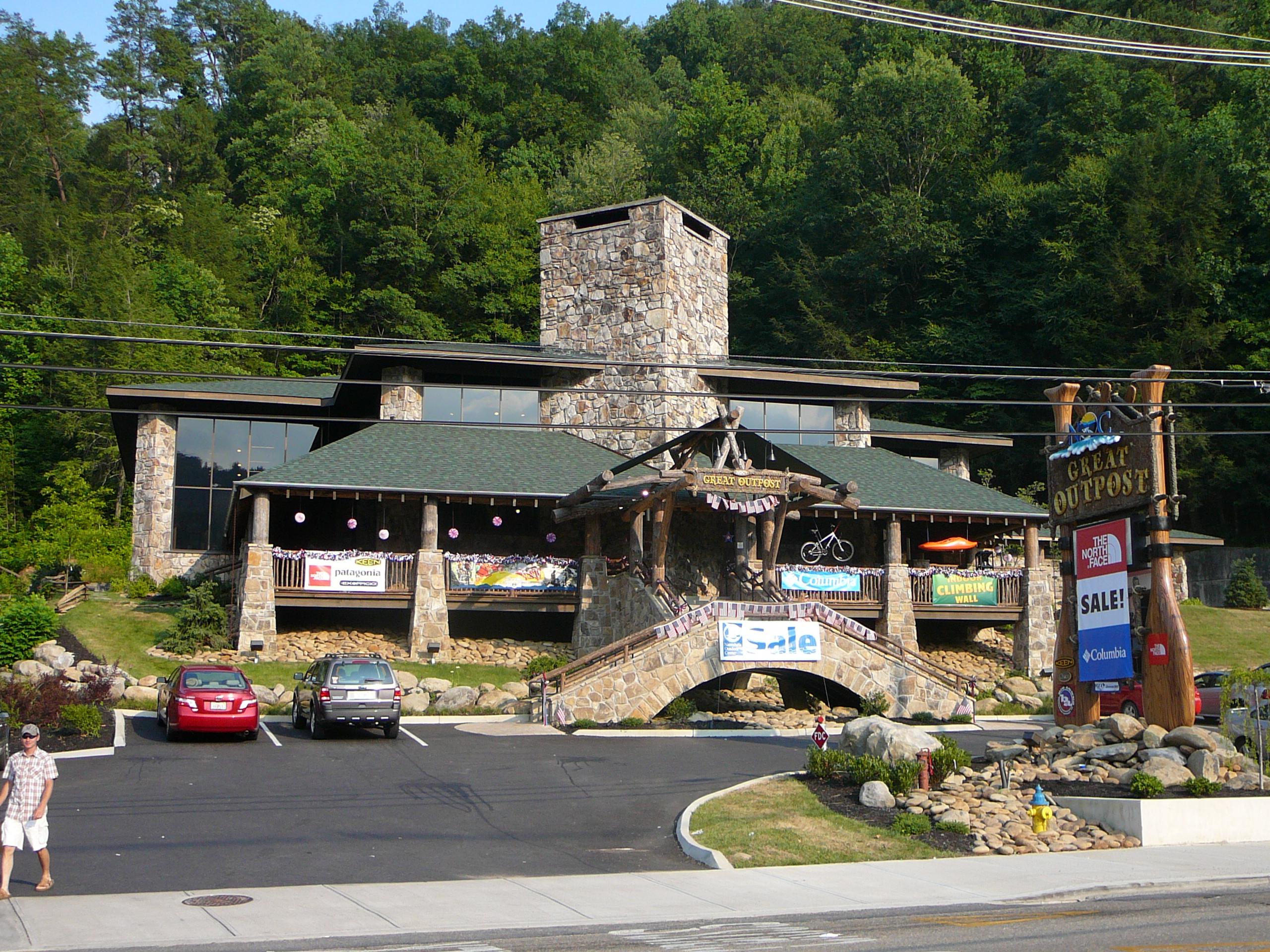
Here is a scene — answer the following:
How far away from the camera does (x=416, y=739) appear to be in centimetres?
2411

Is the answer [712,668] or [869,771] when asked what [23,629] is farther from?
[869,771]

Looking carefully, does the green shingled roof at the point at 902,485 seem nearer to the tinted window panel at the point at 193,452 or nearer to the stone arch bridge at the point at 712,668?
the stone arch bridge at the point at 712,668

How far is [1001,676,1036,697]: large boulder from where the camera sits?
3384cm

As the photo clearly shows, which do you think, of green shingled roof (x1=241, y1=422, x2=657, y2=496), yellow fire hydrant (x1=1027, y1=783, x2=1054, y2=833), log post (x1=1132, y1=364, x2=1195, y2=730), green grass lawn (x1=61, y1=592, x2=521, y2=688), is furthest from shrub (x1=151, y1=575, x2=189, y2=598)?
yellow fire hydrant (x1=1027, y1=783, x2=1054, y2=833)

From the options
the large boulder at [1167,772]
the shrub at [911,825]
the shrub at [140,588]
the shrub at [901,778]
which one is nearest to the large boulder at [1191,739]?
the large boulder at [1167,772]

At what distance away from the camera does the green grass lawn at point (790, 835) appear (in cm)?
1507

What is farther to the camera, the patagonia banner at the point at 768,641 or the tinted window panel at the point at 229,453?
the tinted window panel at the point at 229,453

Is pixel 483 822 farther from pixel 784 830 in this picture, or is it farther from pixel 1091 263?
pixel 1091 263

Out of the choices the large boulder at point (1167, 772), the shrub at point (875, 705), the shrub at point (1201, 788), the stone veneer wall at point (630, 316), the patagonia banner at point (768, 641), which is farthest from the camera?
the stone veneer wall at point (630, 316)

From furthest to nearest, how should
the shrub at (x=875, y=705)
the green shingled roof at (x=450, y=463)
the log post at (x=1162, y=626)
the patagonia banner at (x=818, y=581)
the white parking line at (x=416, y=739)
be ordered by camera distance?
the patagonia banner at (x=818, y=581), the green shingled roof at (x=450, y=463), the shrub at (x=875, y=705), the white parking line at (x=416, y=739), the log post at (x=1162, y=626)

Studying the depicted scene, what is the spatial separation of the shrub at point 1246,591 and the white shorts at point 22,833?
4451 cm

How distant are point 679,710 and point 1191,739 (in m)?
12.3

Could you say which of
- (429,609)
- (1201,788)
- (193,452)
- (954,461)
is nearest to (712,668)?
(429,609)

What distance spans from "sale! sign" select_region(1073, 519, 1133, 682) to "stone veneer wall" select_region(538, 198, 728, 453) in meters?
19.8
